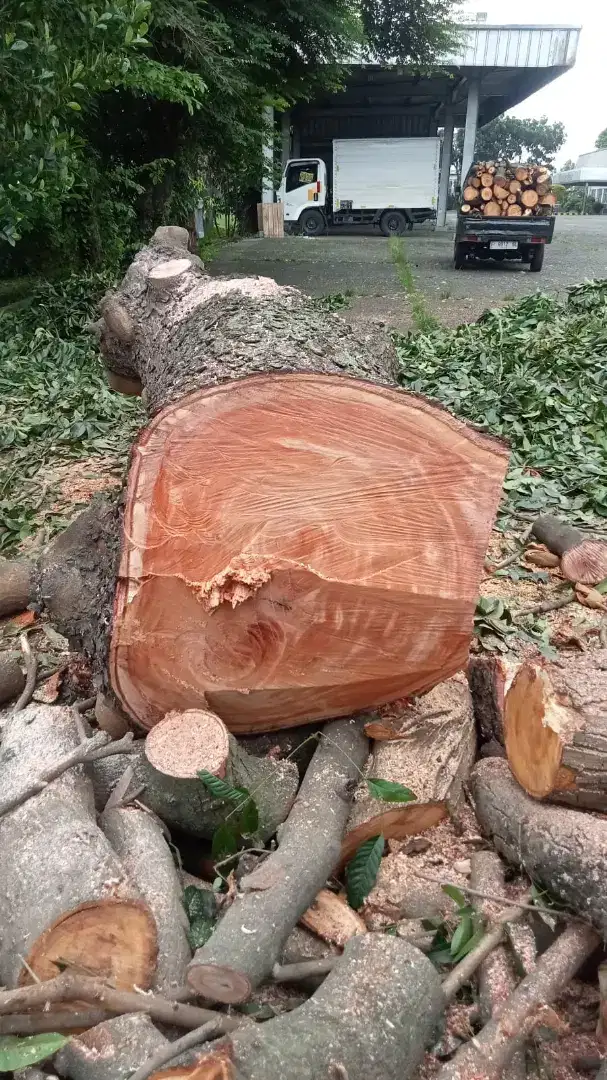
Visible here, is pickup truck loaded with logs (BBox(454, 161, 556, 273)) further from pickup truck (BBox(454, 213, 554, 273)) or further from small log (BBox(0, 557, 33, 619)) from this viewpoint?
small log (BBox(0, 557, 33, 619))

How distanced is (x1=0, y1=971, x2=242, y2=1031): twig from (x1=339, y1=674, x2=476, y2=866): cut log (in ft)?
1.97

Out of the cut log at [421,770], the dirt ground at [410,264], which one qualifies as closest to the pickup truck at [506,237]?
the dirt ground at [410,264]

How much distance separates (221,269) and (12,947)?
12.7 m

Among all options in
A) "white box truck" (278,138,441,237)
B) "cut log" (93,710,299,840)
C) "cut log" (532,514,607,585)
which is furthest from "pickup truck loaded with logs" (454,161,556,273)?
"cut log" (93,710,299,840)

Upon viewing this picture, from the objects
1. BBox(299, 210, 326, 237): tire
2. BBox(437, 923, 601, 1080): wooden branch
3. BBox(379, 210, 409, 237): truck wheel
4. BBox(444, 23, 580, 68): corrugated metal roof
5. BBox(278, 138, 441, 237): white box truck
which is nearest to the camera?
BBox(437, 923, 601, 1080): wooden branch

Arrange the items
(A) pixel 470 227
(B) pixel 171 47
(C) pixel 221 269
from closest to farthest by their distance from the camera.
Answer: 1. (B) pixel 171 47
2. (A) pixel 470 227
3. (C) pixel 221 269

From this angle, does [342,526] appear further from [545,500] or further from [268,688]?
[545,500]

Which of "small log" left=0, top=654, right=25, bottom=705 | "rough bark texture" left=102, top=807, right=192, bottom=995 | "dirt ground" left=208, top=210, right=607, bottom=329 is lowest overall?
"dirt ground" left=208, top=210, right=607, bottom=329

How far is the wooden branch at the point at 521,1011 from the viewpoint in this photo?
1.24 m

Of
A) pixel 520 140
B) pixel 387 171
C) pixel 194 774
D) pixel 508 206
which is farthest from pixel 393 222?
pixel 520 140

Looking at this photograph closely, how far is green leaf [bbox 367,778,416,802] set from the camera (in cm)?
172

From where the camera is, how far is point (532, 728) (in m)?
1.72

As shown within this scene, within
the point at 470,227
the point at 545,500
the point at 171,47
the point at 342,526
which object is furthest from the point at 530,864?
the point at 470,227

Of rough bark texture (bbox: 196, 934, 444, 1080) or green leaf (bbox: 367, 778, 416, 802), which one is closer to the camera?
rough bark texture (bbox: 196, 934, 444, 1080)
